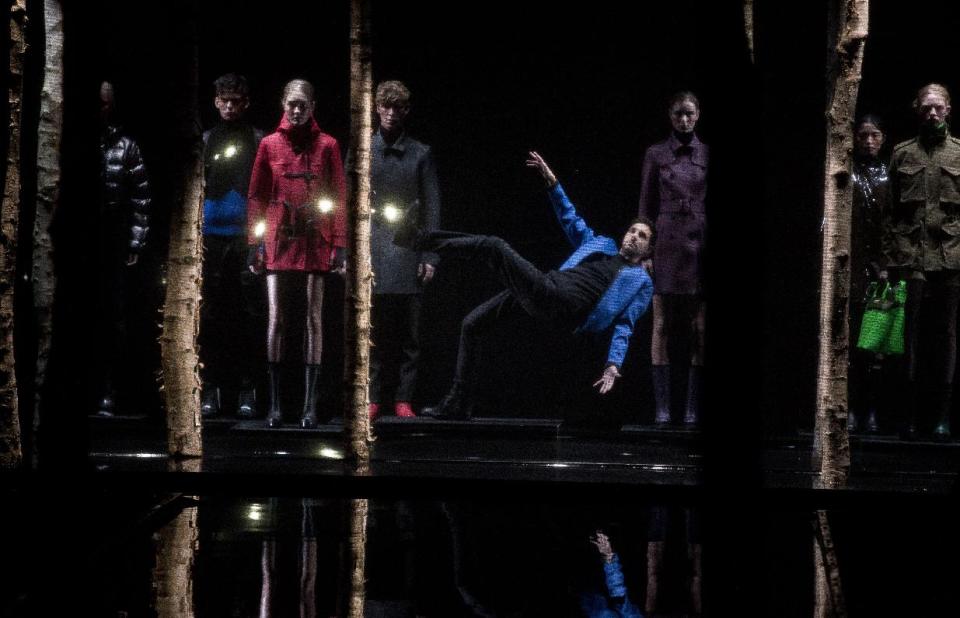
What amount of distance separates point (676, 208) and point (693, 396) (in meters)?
1.67

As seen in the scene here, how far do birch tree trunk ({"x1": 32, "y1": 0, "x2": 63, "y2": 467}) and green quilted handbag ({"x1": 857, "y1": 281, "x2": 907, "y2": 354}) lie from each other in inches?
264

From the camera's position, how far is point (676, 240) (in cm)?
1078

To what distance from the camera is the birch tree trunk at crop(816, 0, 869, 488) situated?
809 cm

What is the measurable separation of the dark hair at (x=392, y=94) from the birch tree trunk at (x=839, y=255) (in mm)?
3925

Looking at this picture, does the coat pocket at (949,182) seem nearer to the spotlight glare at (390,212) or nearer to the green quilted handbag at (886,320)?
the green quilted handbag at (886,320)

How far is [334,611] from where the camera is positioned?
4668 millimetres

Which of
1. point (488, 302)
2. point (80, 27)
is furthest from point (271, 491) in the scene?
point (488, 302)

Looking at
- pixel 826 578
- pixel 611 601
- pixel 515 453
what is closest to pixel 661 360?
pixel 515 453

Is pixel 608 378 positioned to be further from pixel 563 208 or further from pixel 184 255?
pixel 184 255

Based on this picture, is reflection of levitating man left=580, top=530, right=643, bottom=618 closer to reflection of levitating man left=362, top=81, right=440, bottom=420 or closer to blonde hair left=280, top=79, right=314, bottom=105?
reflection of levitating man left=362, top=81, right=440, bottom=420

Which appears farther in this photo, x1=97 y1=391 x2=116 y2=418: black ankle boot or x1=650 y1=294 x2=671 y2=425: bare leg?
x1=97 y1=391 x2=116 y2=418: black ankle boot

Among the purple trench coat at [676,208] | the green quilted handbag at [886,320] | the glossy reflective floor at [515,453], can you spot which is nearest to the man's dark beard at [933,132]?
the green quilted handbag at [886,320]

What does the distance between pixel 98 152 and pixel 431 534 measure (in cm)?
264

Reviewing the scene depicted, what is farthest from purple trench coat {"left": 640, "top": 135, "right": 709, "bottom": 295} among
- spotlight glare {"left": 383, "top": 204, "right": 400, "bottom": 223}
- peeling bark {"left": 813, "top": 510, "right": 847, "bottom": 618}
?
peeling bark {"left": 813, "top": 510, "right": 847, "bottom": 618}
